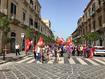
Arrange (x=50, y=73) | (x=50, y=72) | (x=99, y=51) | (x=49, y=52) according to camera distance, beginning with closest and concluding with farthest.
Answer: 1. (x=50, y=73)
2. (x=50, y=72)
3. (x=49, y=52)
4. (x=99, y=51)

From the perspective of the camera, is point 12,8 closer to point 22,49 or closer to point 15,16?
point 15,16

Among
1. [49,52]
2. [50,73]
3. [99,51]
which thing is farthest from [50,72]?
[99,51]

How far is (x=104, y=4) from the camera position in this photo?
158ft

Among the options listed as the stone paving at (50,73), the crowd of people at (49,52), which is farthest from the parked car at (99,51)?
the stone paving at (50,73)

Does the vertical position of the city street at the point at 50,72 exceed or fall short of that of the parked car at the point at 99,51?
it falls short

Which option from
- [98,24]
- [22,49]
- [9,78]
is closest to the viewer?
[9,78]

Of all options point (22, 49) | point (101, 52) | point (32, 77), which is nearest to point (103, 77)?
point (32, 77)

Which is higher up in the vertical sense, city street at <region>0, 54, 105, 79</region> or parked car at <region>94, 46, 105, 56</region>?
parked car at <region>94, 46, 105, 56</region>

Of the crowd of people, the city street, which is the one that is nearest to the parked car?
the crowd of people

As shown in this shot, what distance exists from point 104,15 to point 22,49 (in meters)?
16.2

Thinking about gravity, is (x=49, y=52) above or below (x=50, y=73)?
above

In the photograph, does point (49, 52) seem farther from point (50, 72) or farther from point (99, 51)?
point (50, 72)

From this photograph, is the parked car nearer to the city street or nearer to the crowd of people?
the crowd of people

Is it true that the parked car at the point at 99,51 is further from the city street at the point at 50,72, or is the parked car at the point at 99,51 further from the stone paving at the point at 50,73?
the stone paving at the point at 50,73
